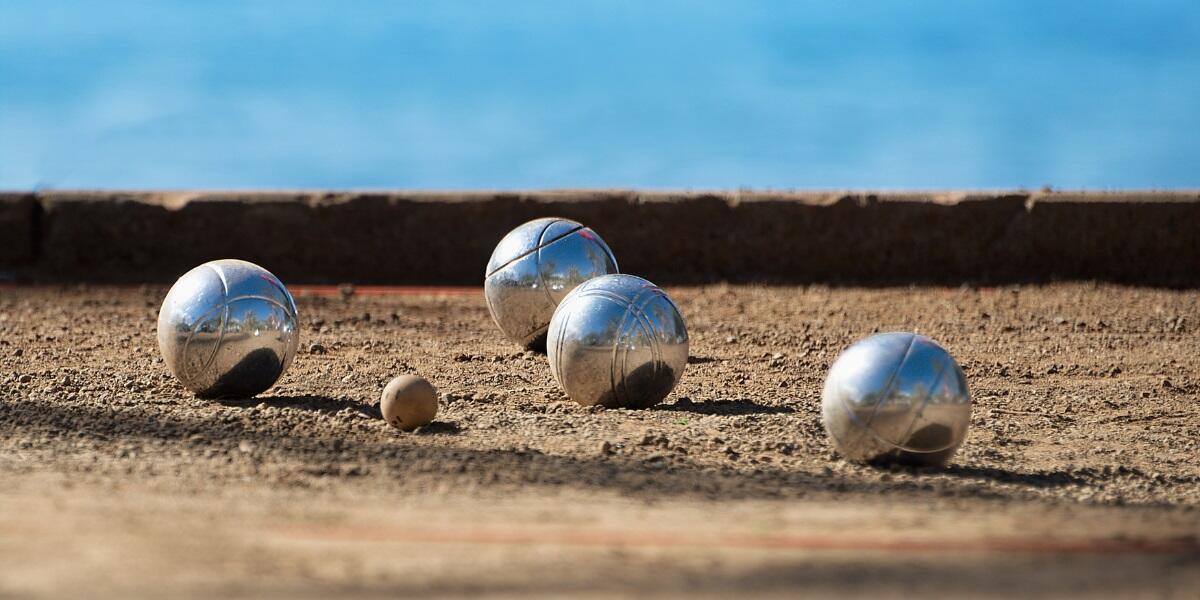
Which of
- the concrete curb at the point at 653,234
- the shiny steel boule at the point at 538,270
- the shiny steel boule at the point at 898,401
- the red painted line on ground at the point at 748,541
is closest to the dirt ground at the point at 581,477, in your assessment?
the red painted line on ground at the point at 748,541

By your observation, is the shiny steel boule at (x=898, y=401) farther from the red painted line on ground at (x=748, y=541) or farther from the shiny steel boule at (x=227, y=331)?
the shiny steel boule at (x=227, y=331)

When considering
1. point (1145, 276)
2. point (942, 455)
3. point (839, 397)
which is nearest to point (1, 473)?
point (839, 397)

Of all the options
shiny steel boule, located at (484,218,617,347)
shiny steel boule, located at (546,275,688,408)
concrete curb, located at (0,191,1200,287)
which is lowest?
shiny steel boule, located at (546,275,688,408)

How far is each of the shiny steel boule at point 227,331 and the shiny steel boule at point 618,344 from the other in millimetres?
1886

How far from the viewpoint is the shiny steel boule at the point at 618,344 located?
903cm

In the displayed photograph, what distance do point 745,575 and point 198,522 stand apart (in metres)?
2.42

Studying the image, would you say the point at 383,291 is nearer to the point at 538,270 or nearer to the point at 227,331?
the point at 538,270

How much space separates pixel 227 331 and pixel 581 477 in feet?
10.2

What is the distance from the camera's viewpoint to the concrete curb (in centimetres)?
1648

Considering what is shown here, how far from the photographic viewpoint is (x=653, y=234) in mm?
17703

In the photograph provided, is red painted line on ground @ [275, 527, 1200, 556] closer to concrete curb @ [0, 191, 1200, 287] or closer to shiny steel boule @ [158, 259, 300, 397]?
shiny steel boule @ [158, 259, 300, 397]

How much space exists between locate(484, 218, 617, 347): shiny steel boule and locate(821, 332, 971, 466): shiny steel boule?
388 centimetres

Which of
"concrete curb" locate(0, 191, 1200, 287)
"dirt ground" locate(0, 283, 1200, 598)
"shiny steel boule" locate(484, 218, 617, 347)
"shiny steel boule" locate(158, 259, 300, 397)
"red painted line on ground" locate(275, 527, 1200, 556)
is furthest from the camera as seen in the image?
"concrete curb" locate(0, 191, 1200, 287)

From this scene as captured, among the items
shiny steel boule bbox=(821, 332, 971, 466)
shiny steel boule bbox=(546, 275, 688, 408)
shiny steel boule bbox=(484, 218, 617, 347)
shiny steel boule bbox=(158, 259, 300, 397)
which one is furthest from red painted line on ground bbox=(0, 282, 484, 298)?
shiny steel boule bbox=(821, 332, 971, 466)
